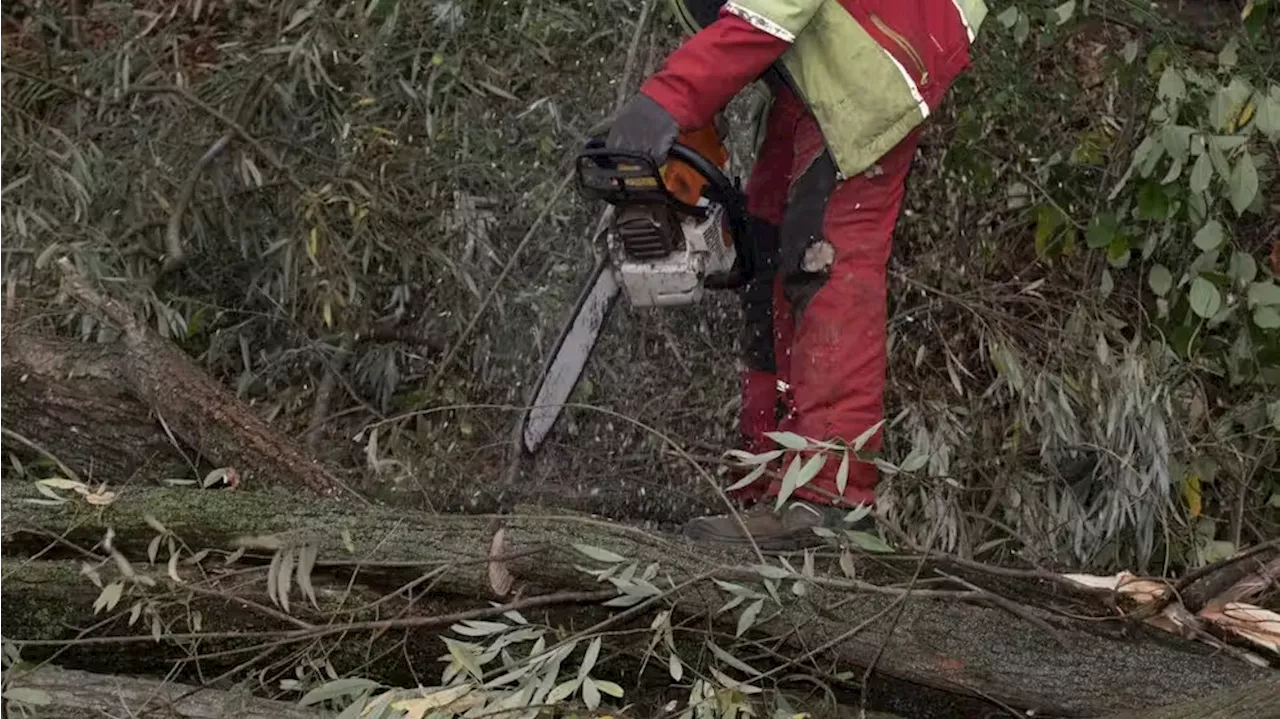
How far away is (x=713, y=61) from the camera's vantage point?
236 centimetres

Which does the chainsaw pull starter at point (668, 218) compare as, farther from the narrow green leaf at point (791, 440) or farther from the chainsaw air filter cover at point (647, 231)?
the narrow green leaf at point (791, 440)

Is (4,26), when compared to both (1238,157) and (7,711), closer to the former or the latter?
(7,711)

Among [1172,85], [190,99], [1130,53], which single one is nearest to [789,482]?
[1172,85]

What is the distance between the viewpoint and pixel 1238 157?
2.95m

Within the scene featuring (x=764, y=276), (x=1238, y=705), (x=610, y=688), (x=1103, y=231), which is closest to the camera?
(x=1238, y=705)

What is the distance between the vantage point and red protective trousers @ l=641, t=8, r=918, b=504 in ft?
7.80

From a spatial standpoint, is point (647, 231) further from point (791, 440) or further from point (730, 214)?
point (791, 440)

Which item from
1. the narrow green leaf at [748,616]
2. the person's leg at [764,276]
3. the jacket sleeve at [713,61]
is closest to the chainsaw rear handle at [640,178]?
the jacket sleeve at [713,61]

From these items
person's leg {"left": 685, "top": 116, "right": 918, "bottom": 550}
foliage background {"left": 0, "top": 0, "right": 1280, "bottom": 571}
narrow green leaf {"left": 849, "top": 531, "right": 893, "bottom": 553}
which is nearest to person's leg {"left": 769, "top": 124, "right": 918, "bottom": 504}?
person's leg {"left": 685, "top": 116, "right": 918, "bottom": 550}

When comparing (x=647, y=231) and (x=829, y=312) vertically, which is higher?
(x=647, y=231)

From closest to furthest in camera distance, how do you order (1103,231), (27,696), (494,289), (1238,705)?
1. (1238,705)
2. (27,696)
3. (1103,231)
4. (494,289)

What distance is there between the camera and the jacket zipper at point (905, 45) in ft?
8.23

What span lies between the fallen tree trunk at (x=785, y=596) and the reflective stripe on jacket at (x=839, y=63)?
2.94 ft

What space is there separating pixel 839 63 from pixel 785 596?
3.78 ft
